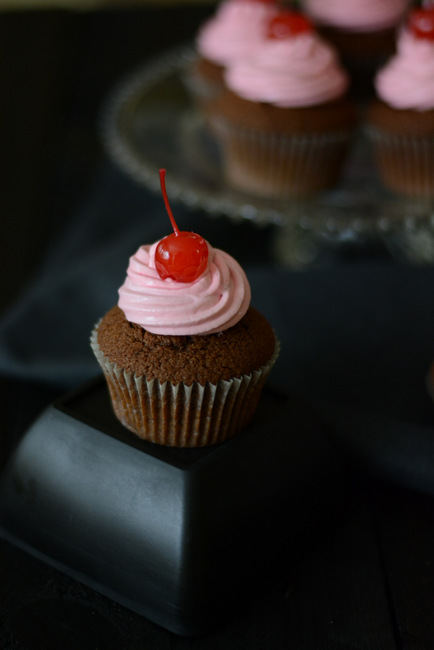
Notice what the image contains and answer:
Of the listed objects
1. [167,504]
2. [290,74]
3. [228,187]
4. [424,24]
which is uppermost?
[424,24]

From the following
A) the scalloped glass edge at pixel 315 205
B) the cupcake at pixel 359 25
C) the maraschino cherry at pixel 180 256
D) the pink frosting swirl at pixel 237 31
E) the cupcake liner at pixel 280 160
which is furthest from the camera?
the cupcake at pixel 359 25

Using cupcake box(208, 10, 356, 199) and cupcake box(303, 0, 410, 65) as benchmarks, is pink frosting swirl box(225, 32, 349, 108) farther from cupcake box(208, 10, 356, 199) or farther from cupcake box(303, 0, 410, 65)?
cupcake box(303, 0, 410, 65)

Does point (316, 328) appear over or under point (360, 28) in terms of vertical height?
under

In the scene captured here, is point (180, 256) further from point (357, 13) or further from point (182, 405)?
point (357, 13)

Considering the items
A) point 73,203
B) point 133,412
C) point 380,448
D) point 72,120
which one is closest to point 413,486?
point 380,448

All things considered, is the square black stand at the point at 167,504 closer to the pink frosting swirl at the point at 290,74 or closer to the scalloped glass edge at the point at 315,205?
the scalloped glass edge at the point at 315,205

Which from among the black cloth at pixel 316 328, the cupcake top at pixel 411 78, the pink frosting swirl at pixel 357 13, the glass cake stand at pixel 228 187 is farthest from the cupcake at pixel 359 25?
the black cloth at pixel 316 328

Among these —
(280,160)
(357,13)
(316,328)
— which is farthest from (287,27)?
(316,328)

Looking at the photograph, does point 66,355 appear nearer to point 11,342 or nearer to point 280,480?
point 11,342
